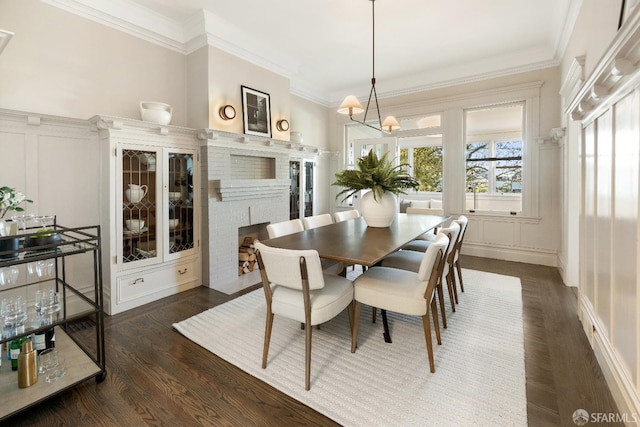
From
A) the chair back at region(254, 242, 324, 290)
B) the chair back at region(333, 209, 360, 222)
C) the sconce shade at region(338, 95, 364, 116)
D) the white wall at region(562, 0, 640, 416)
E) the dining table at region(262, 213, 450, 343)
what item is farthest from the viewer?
the chair back at region(333, 209, 360, 222)

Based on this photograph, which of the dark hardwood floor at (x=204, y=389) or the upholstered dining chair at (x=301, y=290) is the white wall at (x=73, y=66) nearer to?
the dark hardwood floor at (x=204, y=389)

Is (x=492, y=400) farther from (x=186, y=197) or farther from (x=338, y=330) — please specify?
(x=186, y=197)

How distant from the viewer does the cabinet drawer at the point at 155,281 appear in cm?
304

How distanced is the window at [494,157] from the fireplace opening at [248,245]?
352 cm

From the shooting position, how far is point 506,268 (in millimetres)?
4312

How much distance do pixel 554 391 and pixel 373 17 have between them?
3.78 metres

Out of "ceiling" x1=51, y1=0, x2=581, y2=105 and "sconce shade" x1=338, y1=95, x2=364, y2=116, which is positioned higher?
"ceiling" x1=51, y1=0, x2=581, y2=105

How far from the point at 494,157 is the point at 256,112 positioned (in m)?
3.83

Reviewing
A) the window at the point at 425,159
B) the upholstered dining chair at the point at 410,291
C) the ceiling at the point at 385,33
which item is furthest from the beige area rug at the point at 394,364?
the window at the point at 425,159

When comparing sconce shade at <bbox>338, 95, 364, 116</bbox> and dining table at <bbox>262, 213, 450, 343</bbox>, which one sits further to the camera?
sconce shade at <bbox>338, 95, 364, 116</bbox>

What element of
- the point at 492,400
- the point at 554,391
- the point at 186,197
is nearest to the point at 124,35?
the point at 186,197

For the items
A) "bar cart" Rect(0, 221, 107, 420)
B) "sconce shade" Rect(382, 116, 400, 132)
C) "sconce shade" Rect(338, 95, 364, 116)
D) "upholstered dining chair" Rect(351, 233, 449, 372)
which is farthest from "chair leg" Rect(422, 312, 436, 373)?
"sconce shade" Rect(382, 116, 400, 132)

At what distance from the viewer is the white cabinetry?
293cm

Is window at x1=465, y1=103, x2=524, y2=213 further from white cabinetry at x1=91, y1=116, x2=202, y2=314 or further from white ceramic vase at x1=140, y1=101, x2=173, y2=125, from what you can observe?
white ceramic vase at x1=140, y1=101, x2=173, y2=125
